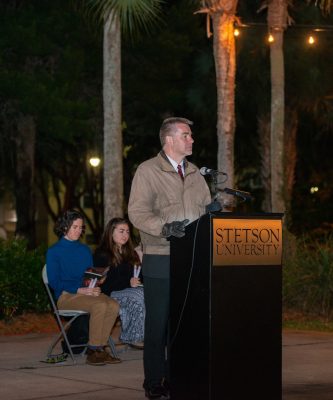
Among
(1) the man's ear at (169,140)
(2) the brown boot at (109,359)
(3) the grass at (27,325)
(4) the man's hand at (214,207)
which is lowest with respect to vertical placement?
(2) the brown boot at (109,359)

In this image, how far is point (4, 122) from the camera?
30000 mm

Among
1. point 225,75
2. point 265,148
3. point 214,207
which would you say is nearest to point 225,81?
point 225,75

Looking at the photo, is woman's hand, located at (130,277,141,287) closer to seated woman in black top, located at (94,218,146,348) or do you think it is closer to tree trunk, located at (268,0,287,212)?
seated woman in black top, located at (94,218,146,348)

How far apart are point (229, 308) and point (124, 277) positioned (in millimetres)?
4134

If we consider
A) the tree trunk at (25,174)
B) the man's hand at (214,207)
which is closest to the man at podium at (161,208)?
the man's hand at (214,207)

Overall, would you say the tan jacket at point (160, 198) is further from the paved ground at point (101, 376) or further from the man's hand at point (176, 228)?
the paved ground at point (101, 376)

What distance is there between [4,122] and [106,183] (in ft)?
40.6

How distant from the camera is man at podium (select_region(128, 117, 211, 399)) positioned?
8227mm

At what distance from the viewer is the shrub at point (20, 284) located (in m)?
14.1

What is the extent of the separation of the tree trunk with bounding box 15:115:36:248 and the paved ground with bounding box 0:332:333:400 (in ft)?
61.4

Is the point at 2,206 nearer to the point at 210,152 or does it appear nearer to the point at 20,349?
the point at 210,152

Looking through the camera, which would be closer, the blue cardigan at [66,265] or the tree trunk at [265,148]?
the blue cardigan at [66,265]

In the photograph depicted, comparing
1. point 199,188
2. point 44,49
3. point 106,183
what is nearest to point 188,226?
point 199,188

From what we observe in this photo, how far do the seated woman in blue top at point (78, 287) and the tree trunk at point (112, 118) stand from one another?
667 centimetres
